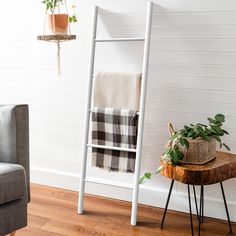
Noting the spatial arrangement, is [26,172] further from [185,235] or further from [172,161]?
[185,235]

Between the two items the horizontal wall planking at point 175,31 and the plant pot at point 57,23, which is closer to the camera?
the horizontal wall planking at point 175,31

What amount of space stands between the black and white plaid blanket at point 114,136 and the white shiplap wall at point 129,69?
0.20 metres

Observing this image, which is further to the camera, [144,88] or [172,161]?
[144,88]

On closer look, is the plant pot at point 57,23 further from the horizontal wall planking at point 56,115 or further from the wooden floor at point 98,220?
the wooden floor at point 98,220

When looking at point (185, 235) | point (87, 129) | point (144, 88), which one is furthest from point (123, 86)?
point (185, 235)

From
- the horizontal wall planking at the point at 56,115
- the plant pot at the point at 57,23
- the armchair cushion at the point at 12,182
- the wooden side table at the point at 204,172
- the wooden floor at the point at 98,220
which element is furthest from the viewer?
the horizontal wall planking at the point at 56,115

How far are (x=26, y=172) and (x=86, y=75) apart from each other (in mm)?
957

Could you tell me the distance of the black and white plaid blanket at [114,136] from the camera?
2.18m

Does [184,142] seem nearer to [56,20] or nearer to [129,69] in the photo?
[129,69]

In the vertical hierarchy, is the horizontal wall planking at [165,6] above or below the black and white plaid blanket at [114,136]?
above

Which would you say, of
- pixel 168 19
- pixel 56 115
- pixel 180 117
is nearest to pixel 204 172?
pixel 180 117

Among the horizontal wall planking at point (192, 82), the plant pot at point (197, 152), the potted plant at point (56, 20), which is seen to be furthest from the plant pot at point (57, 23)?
the plant pot at point (197, 152)

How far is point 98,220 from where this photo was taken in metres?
2.12

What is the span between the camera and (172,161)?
6.00 ft
